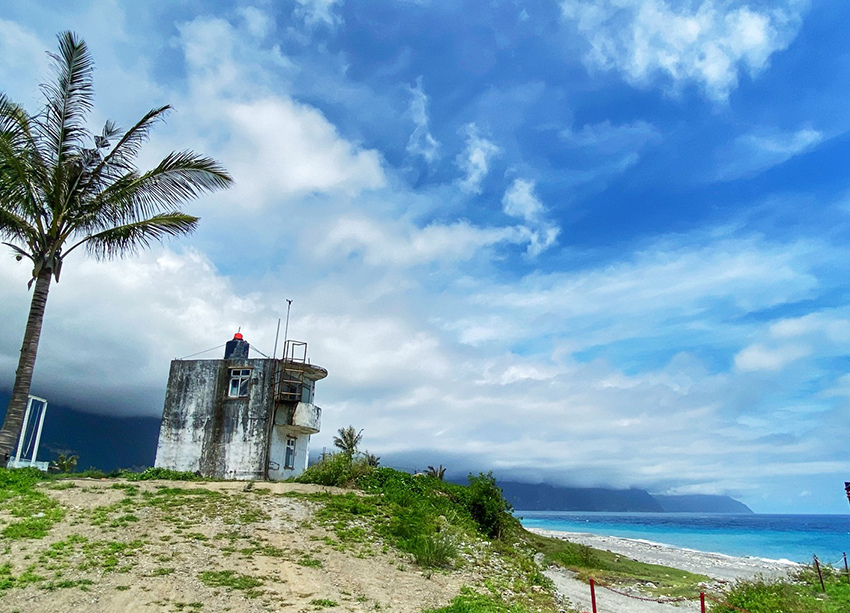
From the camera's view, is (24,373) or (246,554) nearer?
(246,554)

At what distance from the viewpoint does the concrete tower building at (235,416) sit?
2750 cm

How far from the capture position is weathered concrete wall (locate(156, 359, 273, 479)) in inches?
1079

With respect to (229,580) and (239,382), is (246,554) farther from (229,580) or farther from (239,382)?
(239,382)

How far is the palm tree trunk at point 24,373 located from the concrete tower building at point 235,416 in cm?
1229

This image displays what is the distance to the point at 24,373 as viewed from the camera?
609 inches

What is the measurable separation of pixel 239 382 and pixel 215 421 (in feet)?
7.00

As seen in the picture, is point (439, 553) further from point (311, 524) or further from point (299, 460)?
point (299, 460)

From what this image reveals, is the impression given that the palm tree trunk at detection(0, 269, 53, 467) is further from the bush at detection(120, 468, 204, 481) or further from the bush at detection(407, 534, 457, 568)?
the bush at detection(407, 534, 457, 568)

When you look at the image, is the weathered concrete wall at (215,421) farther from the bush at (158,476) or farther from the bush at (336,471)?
the bush at (336,471)

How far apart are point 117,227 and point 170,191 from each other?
5.94ft

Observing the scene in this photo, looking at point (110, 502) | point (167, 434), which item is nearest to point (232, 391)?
point (167, 434)

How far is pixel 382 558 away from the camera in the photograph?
47.0 feet

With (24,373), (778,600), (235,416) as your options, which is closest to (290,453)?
(235,416)

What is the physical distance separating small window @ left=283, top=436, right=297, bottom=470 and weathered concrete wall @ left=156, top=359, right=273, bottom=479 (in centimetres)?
229
